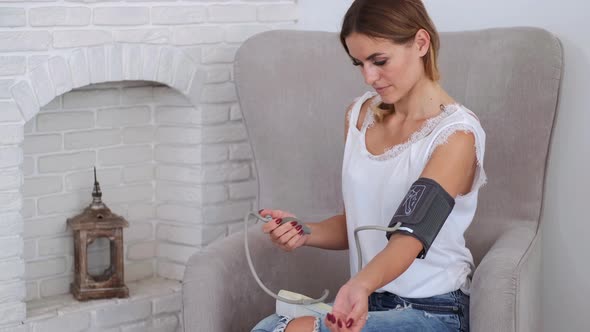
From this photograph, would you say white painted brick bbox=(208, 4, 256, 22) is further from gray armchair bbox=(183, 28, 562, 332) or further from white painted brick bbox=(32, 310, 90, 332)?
white painted brick bbox=(32, 310, 90, 332)

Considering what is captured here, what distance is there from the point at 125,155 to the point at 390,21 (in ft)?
4.39

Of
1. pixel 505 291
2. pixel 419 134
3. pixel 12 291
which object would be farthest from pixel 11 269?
pixel 505 291

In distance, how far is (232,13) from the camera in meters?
2.67

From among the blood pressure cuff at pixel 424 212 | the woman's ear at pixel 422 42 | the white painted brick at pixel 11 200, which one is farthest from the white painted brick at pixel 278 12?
the blood pressure cuff at pixel 424 212

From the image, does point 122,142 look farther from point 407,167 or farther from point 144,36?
point 407,167

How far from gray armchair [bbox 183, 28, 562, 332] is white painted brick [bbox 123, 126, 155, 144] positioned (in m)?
0.56

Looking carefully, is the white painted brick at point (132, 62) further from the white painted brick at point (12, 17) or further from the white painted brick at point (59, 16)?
the white painted brick at point (12, 17)

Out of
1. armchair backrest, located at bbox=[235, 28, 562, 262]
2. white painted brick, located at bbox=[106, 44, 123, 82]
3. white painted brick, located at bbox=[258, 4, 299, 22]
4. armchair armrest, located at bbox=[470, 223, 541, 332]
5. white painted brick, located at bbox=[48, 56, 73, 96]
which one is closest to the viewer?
armchair armrest, located at bbox=[470, 223, 541, 332]

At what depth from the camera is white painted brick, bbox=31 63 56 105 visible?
229 cm

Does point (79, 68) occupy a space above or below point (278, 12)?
below

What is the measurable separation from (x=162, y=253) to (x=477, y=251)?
1162 mm

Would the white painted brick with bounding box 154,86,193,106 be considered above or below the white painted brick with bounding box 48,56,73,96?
below

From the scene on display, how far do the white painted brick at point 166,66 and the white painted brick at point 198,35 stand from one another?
4 cm

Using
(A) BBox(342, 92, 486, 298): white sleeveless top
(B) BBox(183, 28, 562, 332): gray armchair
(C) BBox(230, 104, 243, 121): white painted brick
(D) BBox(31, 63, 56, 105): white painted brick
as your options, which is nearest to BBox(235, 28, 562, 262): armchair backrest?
(B) BBox(183, 28, 562, 332): gray armchair
